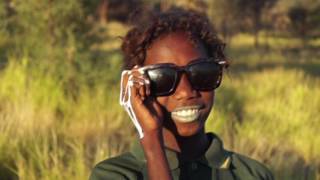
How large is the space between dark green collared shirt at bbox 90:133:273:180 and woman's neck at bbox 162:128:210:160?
2 cm

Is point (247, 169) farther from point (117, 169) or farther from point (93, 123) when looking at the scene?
point (93, 123)

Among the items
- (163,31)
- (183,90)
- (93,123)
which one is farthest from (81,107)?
(183,90)

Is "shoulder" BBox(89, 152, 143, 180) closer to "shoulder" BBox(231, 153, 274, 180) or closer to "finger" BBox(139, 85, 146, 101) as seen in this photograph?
"finger" BBox(139, 85, 146, 101)

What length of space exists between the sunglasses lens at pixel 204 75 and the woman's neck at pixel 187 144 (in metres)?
0.17

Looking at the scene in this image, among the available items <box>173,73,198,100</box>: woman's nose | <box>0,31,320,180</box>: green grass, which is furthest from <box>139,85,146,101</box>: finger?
<box>0,31,320,180</box>: green grass

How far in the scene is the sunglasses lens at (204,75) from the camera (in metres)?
2.27

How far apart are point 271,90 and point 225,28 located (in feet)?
59.6

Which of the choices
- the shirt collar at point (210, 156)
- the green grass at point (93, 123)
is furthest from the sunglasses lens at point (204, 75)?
the green grass at point (93, 123)

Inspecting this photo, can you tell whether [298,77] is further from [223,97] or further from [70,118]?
[70,118]

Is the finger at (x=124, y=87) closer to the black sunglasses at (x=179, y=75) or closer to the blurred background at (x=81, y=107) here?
the black sunglasses at (x=179, y=75)

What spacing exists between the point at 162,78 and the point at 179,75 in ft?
0.23

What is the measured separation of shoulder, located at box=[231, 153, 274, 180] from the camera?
2371mm

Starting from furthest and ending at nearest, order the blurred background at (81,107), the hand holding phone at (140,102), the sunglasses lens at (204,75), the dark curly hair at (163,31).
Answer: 1. the blurred background at (81,107)
2. the dark curly hair at (163,31)
3. the sunglasses lens at (204,75)
4. the hand holding phone at (140,102)

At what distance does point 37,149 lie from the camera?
15.1 ft
